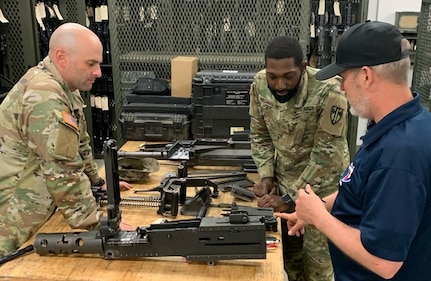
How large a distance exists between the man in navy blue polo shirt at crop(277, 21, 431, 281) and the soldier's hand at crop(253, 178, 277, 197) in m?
0.86

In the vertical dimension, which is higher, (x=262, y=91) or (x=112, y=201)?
(x=262, y=91)

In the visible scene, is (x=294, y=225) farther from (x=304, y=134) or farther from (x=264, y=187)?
(x=304, y=134)

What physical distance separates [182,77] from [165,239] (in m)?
1.92

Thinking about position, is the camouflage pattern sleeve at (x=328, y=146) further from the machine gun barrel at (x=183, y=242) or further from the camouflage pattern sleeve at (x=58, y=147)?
the camouflage pattern sleeve at (x=58, y=147)

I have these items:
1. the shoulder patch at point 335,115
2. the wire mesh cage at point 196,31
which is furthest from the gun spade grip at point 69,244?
the wire mesh cage at point 196,31

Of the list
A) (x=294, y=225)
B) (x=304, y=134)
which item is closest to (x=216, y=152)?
(x=304, y=134)

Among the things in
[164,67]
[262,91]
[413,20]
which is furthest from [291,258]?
[413,20]

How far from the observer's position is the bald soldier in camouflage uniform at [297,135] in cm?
216

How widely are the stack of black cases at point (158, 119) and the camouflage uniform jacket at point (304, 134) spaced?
84 centimetres

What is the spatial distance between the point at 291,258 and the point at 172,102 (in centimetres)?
143

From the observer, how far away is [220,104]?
3230 mm

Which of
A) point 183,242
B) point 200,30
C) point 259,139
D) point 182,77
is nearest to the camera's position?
point 183,242

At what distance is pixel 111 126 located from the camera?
5.20 metres

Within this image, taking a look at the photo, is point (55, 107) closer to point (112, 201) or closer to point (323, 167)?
point (112, 201)
